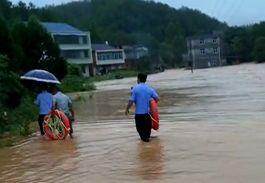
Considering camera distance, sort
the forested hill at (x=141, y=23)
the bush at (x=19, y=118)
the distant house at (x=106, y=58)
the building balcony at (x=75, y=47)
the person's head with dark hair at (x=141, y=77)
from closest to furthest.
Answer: the person's head with dark hair at (x=141, y=77) < the bush at (x=19, y=118) < the building balcony at (x=75, y=47) < the distant house at (x=106, y=58) < the forested hill at (x=141, y=23)

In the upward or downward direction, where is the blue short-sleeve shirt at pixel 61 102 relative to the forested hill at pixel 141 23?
downward

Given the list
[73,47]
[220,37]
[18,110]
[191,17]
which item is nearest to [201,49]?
[220,37]

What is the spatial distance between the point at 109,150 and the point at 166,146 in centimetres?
123

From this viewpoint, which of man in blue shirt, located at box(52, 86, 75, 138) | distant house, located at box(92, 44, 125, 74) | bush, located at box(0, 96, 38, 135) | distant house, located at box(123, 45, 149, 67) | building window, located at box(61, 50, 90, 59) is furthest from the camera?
→ distant house, located at box(123, 45, 149, 67)

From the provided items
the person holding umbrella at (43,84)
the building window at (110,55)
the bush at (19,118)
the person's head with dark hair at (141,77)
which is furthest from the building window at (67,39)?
the person's head with dark hair at (141,77)

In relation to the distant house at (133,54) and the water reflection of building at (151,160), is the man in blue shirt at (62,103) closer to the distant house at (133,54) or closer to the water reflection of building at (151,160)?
the water reflection of building at (151,160)

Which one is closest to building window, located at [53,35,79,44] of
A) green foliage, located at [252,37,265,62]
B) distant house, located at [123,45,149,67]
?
distant house, located at [123,45,149,67]

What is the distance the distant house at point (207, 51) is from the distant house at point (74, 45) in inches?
1510

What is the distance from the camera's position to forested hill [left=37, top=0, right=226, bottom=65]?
544 feet

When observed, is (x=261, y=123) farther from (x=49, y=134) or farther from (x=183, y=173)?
(x=183, y=173)

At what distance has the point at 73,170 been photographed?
10.2m

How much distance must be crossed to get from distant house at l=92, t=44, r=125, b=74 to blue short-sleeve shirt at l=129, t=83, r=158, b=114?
364 feet

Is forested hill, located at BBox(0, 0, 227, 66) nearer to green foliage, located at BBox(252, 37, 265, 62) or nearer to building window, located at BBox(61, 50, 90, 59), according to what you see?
building window, located at BBox(61, 50, 90, 59)

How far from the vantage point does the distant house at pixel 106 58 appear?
126188mm
